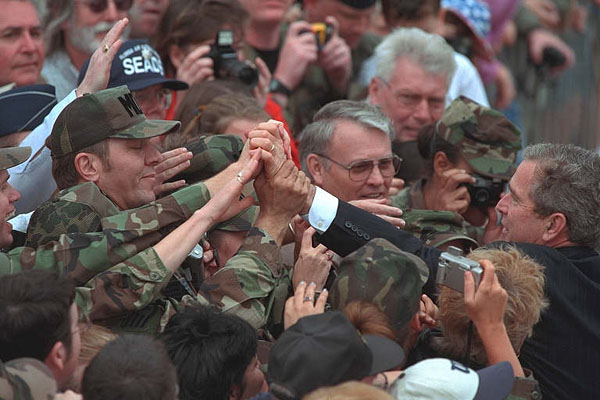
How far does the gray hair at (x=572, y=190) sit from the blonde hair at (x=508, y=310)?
0.53 m

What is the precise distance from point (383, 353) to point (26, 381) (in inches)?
42.0

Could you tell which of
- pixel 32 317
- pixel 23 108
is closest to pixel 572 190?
pixel 32 317

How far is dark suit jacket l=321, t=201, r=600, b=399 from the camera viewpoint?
412 cm

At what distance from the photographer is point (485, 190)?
212 inches

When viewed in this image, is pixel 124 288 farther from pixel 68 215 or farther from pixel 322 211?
pixel 322 211

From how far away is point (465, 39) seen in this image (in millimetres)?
7855

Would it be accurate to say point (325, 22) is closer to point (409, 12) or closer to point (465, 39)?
point (409, 12)

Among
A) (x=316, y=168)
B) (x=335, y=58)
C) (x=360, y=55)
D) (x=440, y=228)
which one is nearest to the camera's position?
(x=440, y=228)

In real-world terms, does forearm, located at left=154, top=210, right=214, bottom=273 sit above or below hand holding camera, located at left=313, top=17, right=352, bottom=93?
above

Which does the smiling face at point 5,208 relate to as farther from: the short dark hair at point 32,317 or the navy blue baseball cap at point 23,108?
the navy blue baseball cap at point 23,108

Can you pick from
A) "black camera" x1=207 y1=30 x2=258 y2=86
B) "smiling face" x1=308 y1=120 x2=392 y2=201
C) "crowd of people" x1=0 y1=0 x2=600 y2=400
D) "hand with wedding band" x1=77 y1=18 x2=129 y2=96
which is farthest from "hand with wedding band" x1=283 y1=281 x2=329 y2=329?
"black camera" x1=207 y1=30 x2=258 y2=86

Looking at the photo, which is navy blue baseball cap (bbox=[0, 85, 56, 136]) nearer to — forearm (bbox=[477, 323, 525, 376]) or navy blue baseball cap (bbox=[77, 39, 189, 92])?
navy blue baseball cap (bbox=[77, 39, 189, 92])

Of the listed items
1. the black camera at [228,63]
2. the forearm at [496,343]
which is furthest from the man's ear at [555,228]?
the black camera at [228,63]

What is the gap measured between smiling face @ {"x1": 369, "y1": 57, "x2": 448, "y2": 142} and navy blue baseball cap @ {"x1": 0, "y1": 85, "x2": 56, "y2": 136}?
2053mm
